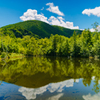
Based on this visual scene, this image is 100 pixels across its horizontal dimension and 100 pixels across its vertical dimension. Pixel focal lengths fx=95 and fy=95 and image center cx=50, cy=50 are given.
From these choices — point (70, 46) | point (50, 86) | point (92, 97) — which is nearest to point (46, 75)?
point (50, 86)

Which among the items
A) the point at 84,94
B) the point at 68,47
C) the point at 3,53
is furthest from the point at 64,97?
the point at 68,47

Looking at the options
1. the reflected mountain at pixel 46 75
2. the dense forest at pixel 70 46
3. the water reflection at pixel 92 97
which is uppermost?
the dense forest at pixel 70 46

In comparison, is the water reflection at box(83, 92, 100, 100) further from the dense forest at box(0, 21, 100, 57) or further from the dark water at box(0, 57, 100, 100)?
the dense forest at box(0, 21, 100, 57)

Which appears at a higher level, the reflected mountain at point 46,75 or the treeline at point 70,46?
the treeline at point 70,46

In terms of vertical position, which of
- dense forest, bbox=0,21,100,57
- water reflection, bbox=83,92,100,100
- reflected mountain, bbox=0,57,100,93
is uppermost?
dense forest, bbox=0,21,100,57

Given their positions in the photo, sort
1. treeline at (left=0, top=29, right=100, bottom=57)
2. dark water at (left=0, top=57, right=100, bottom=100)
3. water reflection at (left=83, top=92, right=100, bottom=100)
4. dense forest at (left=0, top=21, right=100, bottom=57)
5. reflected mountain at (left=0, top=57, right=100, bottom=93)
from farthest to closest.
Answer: treeline at (left=0, top=29, right=100, bottom=57) → dense forest at (left=0, top=21, right=100, bottom=57) → reflected mountain at (left=0, top=57, right=100, bottom=93) → dark water at (left=0, top=57, right=100, bottom=100) → water reflection at (left=83, top=92, right=100, bottom=100)

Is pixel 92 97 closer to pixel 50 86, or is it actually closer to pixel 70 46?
pixel 50 86

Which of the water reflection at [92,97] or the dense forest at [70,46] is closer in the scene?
the water reflection at [92,97]

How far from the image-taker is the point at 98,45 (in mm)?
54344

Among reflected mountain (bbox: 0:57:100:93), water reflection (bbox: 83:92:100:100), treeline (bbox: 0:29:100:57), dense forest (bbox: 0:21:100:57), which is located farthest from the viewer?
treeline (bbox: 0:29:100:57)

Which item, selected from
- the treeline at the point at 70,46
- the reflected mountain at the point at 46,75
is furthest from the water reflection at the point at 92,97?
the treeline at the point at 70,46

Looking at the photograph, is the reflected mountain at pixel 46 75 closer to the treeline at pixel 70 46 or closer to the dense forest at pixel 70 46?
the dense forest at pixel 70 46

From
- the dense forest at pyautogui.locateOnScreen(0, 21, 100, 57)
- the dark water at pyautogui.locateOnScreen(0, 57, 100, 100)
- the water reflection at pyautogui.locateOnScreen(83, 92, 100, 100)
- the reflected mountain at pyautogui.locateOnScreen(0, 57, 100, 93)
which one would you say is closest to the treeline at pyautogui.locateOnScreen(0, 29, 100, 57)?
the dense forest at pyautogui.locateOnScreen(0, 21, 100, 57)

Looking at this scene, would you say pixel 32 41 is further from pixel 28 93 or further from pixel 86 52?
pixel 28 93
